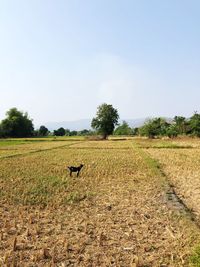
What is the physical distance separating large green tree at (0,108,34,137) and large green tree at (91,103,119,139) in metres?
29.0

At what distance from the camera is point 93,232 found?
9.18 meters

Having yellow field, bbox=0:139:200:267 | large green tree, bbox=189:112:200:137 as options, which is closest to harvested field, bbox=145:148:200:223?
yellow field, bbox=0:139:200:267

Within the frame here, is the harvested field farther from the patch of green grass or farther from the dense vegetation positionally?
the dense vegetation

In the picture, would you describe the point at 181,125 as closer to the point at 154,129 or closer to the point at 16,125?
the point at 154,129

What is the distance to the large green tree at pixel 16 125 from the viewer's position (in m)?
118

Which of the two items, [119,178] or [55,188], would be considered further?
[119,178]

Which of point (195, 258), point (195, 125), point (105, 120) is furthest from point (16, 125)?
point (195, 258)

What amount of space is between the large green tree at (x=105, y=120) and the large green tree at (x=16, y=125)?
1140 inches

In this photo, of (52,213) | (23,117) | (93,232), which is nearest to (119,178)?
(52,213)

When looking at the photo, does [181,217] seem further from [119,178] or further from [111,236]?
[119,178]

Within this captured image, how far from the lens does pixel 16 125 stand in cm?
12162

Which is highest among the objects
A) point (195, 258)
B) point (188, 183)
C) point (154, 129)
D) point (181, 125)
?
point (181, 125)

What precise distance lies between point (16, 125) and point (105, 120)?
34.9 metres

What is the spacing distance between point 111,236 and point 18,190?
7820 mm
